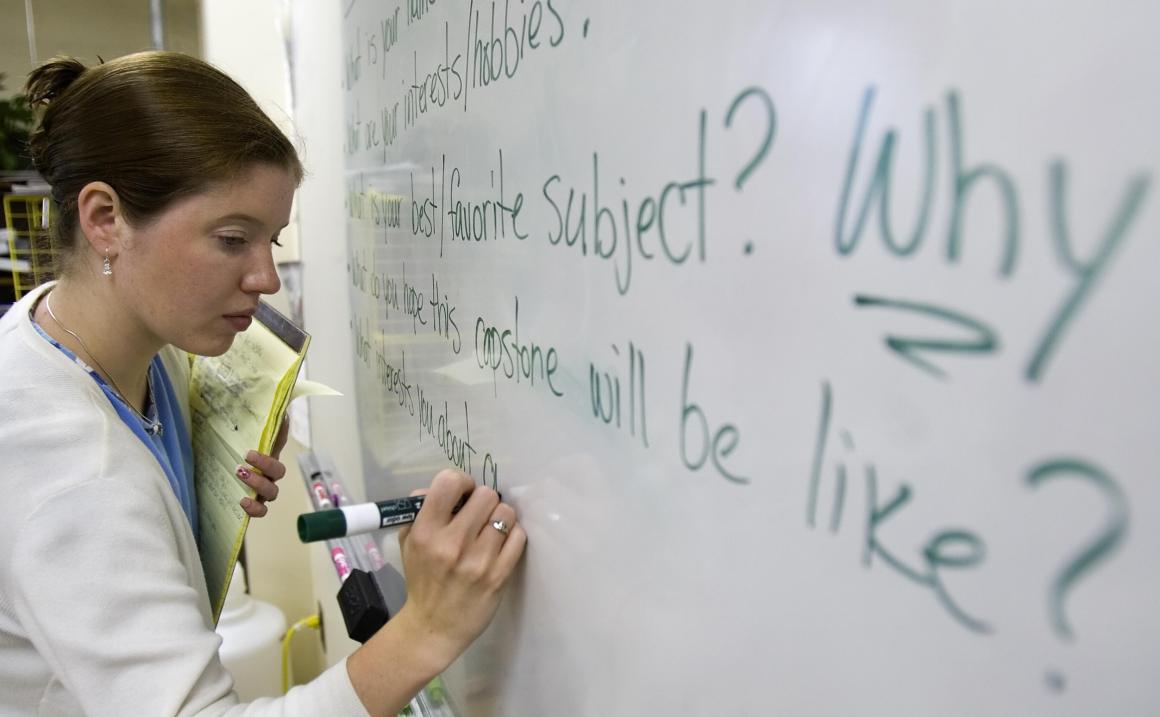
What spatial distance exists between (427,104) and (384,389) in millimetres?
389

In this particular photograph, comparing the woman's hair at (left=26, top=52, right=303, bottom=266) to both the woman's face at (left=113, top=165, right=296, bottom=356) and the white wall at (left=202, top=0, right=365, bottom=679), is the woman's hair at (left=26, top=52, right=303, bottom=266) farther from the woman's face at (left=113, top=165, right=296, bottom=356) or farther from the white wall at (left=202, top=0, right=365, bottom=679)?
the white wall at (left=202, top=0, right=365, bottom=679)

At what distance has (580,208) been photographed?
1.45 ft

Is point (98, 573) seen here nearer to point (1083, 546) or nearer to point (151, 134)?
point (151, 134)

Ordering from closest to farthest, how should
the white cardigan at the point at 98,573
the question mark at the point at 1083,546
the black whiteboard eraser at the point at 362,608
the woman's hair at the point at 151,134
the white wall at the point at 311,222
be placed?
the question mark at the point at 1083,546 < the white cardigan at the point at 98,573 < the woman's hair at the point at 151,134 < the black whiteboard eraser at the point at 362,608 < the white wall at the point at 311,222

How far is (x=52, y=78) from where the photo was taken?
28.3 inches

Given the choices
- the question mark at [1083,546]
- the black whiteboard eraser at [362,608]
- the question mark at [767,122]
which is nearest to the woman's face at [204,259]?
the black whiteboard eraser at [362,608]

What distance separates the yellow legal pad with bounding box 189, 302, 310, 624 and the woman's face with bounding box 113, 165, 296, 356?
0.07m

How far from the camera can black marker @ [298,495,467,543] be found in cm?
59

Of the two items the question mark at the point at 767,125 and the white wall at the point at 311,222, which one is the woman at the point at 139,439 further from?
the question mark at the point at 767,125

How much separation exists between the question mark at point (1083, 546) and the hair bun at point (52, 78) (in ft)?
2.75

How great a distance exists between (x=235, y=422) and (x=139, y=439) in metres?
0.19

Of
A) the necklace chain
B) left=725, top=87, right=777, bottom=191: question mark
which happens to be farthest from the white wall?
left=725, top=87, right=777, bottom=191: question mark

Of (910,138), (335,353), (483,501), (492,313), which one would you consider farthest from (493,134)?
(335,353)

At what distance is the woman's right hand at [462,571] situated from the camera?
564mm
